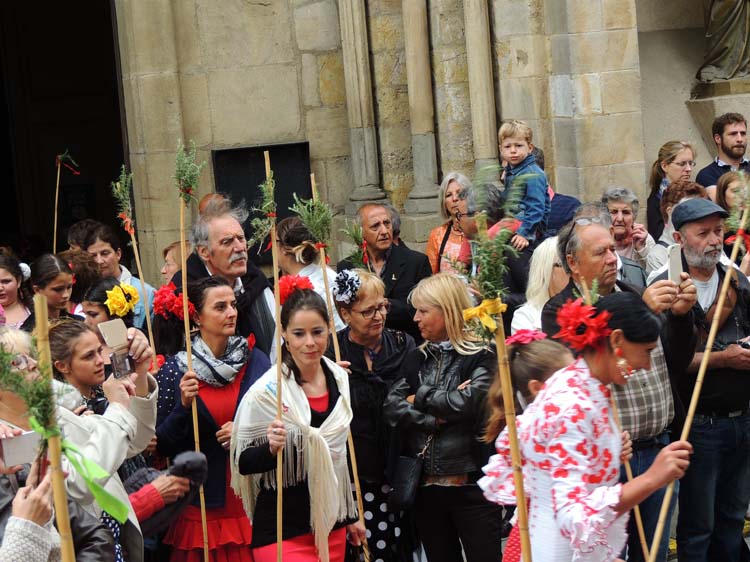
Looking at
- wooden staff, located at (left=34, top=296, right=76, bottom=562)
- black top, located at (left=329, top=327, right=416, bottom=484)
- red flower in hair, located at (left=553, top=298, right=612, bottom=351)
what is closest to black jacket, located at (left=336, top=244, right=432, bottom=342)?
black top, located at (left=329, top=327, right=416, bottom=484)

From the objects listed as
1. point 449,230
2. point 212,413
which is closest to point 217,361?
point 212,413

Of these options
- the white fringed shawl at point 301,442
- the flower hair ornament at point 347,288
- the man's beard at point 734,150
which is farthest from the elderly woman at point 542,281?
the man's beard at point 734,150

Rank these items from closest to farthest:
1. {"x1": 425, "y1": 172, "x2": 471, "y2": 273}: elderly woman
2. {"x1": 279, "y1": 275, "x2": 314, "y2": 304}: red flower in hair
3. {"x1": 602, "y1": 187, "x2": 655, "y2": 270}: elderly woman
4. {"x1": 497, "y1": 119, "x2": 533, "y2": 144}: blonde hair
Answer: {"x1": 279, "y1": 275, "x2": 314, "y2": 304}: red flower in hair
{"x1": 602, "y1": 187, "x2": 655, "y2": 270}: elderly woman
{"x1": 425, "y1": 172, "x2": 471, "y2": 273}: elderly woman
{"x1": 497, "y1": 119, "x2": 533, "y2": 144}: blonde hair

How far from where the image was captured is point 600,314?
4.02 meters

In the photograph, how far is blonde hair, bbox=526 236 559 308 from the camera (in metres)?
5.99

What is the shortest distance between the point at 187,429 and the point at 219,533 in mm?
449

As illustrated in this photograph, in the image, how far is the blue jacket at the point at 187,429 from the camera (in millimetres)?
5461

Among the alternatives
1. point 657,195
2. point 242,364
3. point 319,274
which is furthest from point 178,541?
point 657,195

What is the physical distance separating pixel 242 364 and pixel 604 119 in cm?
441

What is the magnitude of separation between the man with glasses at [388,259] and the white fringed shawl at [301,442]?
1908 millimetres

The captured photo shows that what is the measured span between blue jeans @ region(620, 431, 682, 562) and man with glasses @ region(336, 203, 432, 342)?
1.84 m

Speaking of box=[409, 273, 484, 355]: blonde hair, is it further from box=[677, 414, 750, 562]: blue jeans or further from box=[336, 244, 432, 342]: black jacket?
box=[336, 244, 432, 342]: black jacket

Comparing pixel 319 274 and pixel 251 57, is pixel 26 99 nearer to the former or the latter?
pixel 251 57

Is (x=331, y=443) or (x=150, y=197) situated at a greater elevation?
(x=150, y=197)
